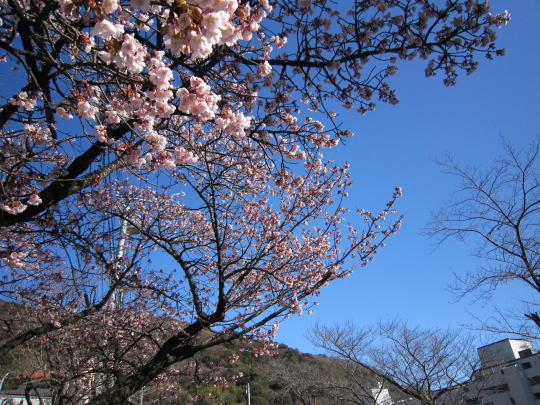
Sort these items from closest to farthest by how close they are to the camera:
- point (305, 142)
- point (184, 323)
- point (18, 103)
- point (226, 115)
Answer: point (226, 115)
point (18, 103)
point (305, 142)
point (184, 323)

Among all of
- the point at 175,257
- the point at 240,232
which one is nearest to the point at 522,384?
the point at 240,232

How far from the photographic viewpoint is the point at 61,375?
7.27 m

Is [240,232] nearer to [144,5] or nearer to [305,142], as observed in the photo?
[305,142]

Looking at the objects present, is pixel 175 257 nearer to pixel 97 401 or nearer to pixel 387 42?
pixel 97 401

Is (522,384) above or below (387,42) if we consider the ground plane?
below

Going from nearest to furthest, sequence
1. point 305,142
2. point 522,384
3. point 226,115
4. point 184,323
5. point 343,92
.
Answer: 1. point 226,115
2. point 343,92
3. point 305,142
4. point 184,323
5. point 522,384

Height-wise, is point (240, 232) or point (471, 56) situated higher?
point (240, 232)

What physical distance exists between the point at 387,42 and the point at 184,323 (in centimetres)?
556

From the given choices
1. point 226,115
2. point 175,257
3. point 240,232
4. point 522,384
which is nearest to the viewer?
point 226,115

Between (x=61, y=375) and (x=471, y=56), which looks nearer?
(x=471, y=56)

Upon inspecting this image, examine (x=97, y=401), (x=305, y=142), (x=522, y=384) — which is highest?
(x=305, y=142)

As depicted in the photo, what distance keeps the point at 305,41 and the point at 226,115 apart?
1.29 m

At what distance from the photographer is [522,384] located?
1136 inches

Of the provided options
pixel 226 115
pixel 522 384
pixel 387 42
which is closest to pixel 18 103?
pixel 226 115
